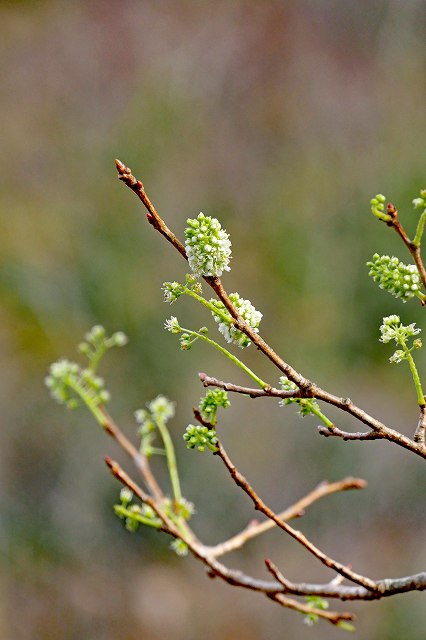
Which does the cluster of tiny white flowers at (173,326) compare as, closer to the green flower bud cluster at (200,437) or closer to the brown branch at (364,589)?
the green flower bud cluster at (200,437)

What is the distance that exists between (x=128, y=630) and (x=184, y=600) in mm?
224

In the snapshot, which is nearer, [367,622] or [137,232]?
[367,622]

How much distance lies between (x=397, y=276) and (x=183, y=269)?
7.78 ft

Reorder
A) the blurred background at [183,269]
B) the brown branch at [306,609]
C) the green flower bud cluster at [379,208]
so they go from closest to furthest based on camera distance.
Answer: the green flower bud cluster at [379,208], the brown branch at [306,609], the blurred background at [183,269]

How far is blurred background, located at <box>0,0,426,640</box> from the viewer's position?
2.33 metres

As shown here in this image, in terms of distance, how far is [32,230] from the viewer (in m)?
2.73

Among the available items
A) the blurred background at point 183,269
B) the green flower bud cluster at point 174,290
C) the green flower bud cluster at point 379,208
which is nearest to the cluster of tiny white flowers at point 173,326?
the green flower bud cluster at point 174,290

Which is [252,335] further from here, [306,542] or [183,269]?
[183,269]

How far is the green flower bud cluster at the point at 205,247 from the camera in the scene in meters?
0.34

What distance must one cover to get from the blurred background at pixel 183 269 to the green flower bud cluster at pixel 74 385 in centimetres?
173

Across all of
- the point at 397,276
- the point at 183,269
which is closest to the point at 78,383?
the point at 397,276

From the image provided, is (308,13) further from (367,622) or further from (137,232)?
(367,622)

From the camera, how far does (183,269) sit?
2.70 metres

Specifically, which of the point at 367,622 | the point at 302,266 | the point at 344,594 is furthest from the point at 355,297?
the point at 344,594
